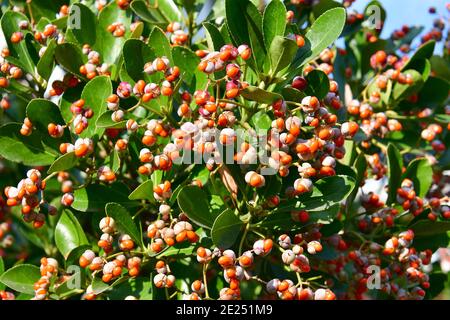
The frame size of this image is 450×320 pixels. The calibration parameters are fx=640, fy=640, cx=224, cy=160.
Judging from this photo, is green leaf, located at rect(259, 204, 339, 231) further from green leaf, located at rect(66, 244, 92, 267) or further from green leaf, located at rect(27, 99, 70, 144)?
green leaf, located at rect(27, 99, 70, 144)

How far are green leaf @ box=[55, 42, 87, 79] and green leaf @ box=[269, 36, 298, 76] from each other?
564 mm

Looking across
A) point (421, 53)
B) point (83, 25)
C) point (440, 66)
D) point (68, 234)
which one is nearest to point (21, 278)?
point (68, 234)

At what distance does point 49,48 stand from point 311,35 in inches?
28.4

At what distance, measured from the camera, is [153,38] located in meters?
1.76

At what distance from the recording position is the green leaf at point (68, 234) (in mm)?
1870

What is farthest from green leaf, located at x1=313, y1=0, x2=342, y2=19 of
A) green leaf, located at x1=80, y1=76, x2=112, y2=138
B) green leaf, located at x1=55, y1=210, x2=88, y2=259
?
green leaf, located at x1=55, y1=210, x2=88, y2=259

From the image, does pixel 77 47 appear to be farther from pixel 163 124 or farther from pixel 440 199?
pixel 440 199

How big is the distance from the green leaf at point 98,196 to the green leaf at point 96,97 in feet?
0.50

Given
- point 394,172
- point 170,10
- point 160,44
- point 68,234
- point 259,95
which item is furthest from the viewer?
point 170,10

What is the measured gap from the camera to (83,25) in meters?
Answer: 1.92

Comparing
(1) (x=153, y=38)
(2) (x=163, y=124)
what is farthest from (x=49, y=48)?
(2) (x=163, y=124)

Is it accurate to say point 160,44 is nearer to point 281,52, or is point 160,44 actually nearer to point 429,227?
point 281,52

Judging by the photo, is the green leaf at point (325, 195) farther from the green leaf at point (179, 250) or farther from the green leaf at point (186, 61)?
the green leaf at point (186, 61)

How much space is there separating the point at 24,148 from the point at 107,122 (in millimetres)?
296
